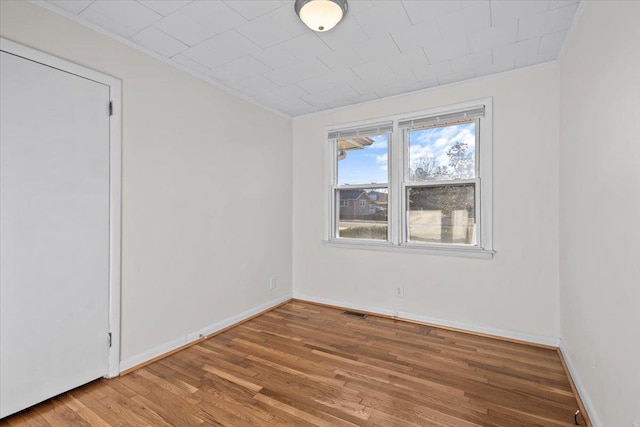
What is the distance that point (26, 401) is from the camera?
6.13 ft

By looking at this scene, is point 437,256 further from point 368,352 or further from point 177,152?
point 177,152

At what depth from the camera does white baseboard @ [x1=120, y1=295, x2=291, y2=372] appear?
7.86 feet

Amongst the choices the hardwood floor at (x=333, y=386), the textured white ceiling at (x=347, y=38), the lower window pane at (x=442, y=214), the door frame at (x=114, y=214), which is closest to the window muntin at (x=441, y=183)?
the lower window pane at (x=442, y=214)

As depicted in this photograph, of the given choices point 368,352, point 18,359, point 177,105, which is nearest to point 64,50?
point 177,105

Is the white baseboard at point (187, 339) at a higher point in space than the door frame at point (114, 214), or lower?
lower

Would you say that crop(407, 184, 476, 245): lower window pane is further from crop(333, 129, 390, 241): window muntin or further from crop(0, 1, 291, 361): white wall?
crop(0, 1, 291, 361): white wall

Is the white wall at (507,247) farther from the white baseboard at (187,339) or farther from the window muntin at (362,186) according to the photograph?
the white baseboard at (187,339)

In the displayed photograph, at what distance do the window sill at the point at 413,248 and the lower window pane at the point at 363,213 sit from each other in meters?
0.13

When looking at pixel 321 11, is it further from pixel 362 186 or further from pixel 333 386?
pixel 333 386

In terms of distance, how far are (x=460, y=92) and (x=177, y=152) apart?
9.36ft

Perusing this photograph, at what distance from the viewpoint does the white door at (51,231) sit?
1.79 metres

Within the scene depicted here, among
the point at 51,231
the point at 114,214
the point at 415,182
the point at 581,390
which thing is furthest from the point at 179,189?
the point at 581,390

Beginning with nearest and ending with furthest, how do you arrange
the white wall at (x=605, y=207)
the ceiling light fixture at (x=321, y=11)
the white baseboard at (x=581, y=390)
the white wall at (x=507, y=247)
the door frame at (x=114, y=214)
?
1. the white wall at (x=605, y=207)
2. the white baseboard at (x=581, y=390)
3. the ceiling light fixture at (x=321, y=11)
4. the door frame at (x=114, y=214)
5. the white wall at (x=507, y=247)

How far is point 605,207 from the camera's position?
1.59m
